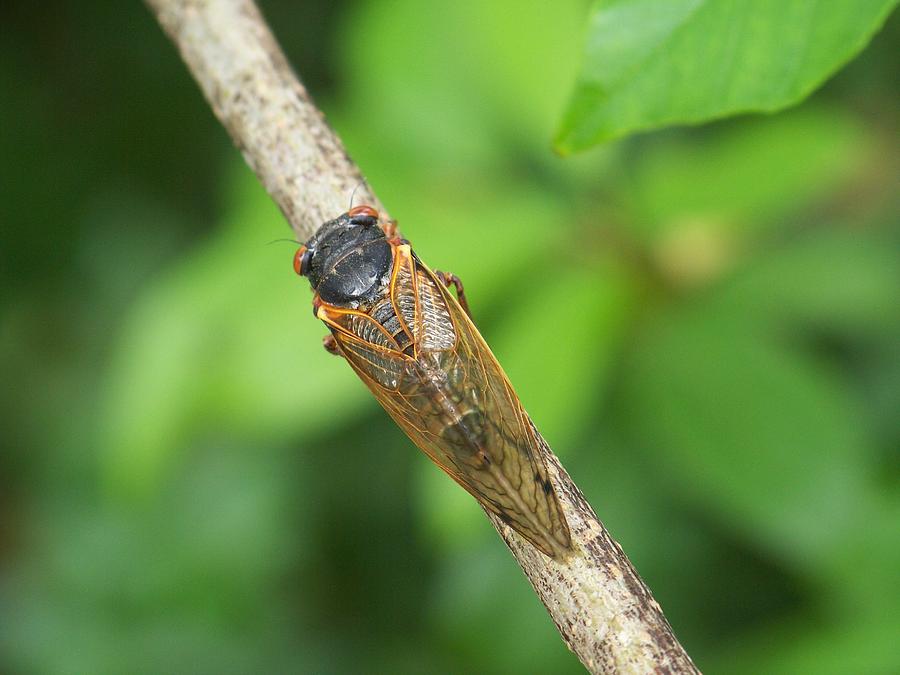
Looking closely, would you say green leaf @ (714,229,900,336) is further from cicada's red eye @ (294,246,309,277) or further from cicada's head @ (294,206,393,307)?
cicada's red eye @ (294,246,309,277)

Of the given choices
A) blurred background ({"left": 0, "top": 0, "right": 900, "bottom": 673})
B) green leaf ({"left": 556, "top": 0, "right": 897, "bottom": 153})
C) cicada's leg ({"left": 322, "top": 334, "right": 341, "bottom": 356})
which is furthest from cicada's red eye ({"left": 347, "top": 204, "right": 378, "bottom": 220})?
blurred background ({"left": 0, "top": 0, "right": 900, "bottom": 673})

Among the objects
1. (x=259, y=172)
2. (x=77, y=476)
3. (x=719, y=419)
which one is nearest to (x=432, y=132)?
(x=719, y=419)

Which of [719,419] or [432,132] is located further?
[432,132]

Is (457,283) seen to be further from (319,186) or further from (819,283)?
(819,283)

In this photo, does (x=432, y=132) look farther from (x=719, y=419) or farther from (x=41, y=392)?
(x=41, y=392)

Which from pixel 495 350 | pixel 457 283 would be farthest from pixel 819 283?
pixel 457 283

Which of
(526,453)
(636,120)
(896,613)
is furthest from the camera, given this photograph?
(896,613)

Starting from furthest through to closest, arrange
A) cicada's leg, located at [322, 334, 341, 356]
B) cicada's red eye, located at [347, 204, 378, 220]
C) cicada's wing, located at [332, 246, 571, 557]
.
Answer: cicada's leg, located at [322, 334, 341, 356], cicada's red eye, located at [347, 204, 378, 220], cicada's wing, located at [332, 246, 571, 557]
